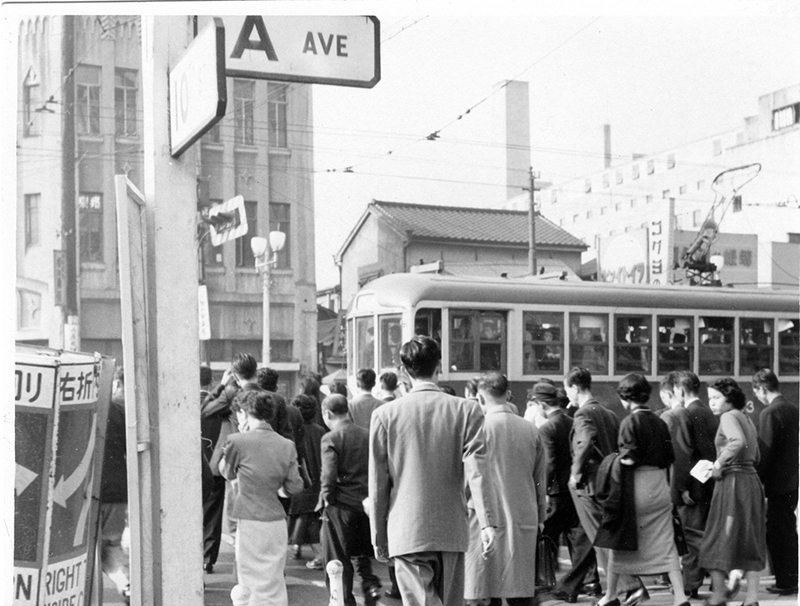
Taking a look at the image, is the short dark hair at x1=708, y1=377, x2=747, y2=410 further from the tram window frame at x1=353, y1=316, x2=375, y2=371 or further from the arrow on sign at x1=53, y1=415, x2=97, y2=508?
the tram window frame at x1=353, y1=316, x2=375, y2=371

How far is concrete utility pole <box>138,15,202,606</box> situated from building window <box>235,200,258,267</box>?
2245 cm

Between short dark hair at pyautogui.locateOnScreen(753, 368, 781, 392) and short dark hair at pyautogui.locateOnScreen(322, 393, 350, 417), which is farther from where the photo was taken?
short dark hair at pyautogui.locateOnScreen(753, 368, 781, 392)

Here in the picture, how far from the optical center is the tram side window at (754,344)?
55.8 ft

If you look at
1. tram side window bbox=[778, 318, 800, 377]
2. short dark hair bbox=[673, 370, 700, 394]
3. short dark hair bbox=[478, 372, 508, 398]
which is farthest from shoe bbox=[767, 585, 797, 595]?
A: tram side window bbox=[778, 318, 800, 377]

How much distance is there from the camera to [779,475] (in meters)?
7.54

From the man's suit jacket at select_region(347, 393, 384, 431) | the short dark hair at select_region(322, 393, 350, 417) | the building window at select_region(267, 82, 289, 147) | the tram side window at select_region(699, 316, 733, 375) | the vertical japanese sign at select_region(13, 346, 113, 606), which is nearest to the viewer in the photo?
the vertical japanese sign at select_region(13, 346, 113, 606)

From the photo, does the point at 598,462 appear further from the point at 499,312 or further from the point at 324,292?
the point at 324,292

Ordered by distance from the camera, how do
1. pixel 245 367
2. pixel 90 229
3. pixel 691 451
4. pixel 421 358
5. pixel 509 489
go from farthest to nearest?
1. pixel 90 229
2. pixel 245 367
3. pixel 691 451
4. pixel 509 489
5. pixel 421 358

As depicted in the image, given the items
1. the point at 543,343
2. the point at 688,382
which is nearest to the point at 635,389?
the point at 688,382

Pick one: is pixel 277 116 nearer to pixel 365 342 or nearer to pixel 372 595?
pixel 365 342

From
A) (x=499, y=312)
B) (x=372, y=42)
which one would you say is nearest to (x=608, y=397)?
(x=499, y=312)

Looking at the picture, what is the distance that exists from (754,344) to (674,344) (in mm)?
1927

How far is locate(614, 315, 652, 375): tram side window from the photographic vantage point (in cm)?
1573

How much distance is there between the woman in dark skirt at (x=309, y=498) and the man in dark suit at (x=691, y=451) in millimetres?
3207
